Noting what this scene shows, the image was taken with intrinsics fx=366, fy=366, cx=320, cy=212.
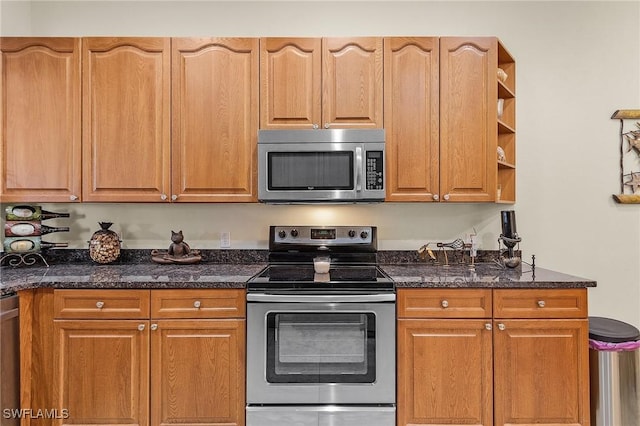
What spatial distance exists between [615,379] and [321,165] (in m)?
1.93

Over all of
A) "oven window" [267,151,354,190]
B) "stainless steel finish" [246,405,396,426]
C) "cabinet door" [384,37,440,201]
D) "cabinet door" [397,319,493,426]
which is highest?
"cabinet door" [384,37,440,201]

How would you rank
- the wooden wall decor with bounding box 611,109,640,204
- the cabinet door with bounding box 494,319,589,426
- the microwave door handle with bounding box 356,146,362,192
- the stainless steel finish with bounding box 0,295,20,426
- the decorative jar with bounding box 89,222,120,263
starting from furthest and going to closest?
the wooden wall decor with bounding box 611,109,640,204
the decorative jar with bounding box 89,222,120,263
the microwave door handle with bounding box 356,146,362,192
the cabinet door with bounding box 494,319,589,426
the stainless steel finish with bounding box 0,295,20,426

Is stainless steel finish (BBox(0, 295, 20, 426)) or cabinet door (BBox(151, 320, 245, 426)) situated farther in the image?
cabinet door (BBox(151, 320, 245, 426))

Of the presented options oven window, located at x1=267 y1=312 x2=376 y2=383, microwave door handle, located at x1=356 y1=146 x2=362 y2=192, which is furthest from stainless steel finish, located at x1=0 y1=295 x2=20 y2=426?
microwave door handle, located at x1=356 y1=146 x2=362 y2=192

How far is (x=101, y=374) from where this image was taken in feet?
6.12

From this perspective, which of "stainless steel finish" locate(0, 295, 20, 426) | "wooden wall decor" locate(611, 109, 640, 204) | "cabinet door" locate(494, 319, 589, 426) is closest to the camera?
"stainless steel finish" locate(0, 295, 20, 426)

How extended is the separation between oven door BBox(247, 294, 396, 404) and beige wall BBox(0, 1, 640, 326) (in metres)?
0.83

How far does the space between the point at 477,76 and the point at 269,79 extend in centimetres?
127

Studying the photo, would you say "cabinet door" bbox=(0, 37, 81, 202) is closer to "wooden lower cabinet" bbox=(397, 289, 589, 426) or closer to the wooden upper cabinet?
the wooden upper cabinet

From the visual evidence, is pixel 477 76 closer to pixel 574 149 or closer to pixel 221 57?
pixel 574 149

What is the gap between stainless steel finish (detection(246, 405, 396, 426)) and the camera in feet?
6.03

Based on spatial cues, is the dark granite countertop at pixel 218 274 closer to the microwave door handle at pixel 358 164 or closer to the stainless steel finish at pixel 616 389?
the stainless steel finish at pixel 616 389

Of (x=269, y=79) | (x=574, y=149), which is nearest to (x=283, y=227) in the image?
(x=269, y=79)

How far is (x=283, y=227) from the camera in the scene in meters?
2.51
